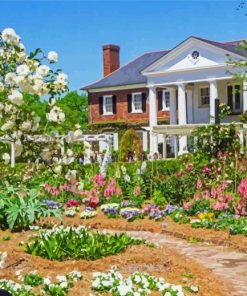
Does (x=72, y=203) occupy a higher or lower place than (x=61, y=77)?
lower

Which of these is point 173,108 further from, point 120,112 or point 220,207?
point 220,207

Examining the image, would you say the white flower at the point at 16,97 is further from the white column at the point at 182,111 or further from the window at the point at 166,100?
the window at the point at 166,100

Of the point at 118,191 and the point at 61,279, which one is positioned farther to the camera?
the point at 118,191

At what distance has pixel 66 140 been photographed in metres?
5.60

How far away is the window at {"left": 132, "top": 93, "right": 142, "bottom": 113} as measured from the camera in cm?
4656

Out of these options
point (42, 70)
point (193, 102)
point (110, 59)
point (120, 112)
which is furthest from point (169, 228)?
point (110, 59)

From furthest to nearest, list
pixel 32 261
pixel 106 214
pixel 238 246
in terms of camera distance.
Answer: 1. pixel 106 214
2. pixel 238 246
3. pixel 32 261

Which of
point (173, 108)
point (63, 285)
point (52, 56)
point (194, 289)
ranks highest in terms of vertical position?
point (173, 108)

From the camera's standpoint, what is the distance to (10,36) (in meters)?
5.29

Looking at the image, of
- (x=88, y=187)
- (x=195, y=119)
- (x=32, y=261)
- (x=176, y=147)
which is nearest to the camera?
(x=32, y=261)

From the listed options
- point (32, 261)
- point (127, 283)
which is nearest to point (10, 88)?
point (127, 283)

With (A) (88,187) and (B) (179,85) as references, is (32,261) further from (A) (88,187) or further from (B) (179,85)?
(B) (179,85)

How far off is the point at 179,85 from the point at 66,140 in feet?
118

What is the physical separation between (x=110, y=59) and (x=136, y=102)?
519 centimetres
